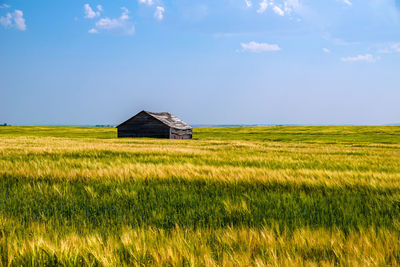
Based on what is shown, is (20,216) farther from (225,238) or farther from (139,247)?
(225,238)

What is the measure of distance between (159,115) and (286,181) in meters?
47.4

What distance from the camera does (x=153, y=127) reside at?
48.2 m

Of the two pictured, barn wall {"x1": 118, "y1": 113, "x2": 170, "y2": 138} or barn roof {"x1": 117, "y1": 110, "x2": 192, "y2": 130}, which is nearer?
barn wall {"x1": 118, "y1": 113, "x2": 170, "y2": 138}

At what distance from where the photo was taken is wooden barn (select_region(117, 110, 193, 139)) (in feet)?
155

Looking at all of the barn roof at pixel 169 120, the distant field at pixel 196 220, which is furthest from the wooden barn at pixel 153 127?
the distant field at pixel 196 220

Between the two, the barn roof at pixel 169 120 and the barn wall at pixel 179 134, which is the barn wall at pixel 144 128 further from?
the barn wall at pixel 179 134

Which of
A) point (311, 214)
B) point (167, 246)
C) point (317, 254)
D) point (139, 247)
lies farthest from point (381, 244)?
point (139, 247)

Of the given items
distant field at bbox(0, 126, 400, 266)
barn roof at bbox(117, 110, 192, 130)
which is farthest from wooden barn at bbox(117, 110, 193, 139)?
distant field at bbox(0, 126, 400, 266)

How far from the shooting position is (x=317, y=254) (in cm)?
198

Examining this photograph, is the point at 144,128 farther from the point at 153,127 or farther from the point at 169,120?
the point at 169,120

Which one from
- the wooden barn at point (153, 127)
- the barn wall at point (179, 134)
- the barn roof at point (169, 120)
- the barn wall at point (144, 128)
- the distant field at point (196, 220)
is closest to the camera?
the distant field at point (196, 220)

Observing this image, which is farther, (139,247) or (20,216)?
(20,216)

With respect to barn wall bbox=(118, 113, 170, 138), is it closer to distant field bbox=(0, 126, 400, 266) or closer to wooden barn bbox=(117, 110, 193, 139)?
wooden barn bbox=(117, 110, 193, 139)

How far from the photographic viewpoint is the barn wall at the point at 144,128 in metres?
47.5
